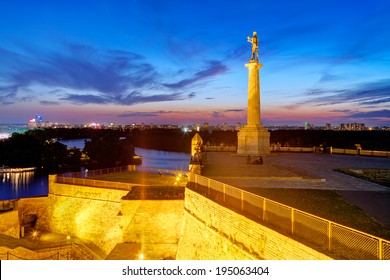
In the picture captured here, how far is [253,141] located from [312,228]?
59.8 ft

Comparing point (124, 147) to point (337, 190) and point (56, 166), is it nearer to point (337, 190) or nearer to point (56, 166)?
point (56, 166)

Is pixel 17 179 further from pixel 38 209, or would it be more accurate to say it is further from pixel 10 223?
pixel 10 223

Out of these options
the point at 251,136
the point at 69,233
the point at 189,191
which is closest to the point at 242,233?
the point at 189,191

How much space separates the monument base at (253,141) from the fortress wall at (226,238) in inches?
497

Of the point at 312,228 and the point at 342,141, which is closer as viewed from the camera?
the point at 312,228

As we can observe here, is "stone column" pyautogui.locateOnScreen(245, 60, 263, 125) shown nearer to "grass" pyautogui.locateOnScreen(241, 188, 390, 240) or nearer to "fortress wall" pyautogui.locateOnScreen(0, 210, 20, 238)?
"grass" pyautogui.locateOnScreen(241, 188, 390, 240)

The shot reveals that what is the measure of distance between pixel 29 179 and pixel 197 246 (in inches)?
1961

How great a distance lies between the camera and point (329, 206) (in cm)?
1004

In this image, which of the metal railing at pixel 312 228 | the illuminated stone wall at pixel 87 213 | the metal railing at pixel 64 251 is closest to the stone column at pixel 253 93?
the illuminated stone wall at pixel 87 213

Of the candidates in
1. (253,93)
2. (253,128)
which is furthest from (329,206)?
(253,93)

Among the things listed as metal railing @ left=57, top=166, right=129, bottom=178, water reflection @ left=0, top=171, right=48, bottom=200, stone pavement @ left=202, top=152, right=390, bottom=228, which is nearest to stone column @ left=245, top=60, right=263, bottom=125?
stone pavement @ left=202, top=152, right=390, bottom=228

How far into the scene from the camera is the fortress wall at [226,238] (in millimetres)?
7363

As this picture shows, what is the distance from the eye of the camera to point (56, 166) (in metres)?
66.7

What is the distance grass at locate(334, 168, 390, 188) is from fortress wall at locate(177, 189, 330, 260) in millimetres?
7341
